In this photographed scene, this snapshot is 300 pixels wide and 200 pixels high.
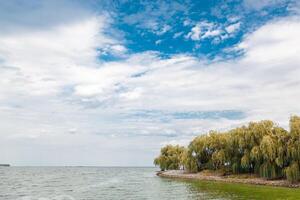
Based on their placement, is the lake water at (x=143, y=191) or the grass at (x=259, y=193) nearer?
the grass at (x=259, y=193)

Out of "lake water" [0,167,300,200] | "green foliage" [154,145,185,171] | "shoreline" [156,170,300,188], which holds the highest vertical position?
"green foliage" [154,145,185,171]

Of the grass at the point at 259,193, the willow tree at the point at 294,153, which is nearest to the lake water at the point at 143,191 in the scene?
the grass at the point at 259,193

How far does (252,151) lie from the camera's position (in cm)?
6234

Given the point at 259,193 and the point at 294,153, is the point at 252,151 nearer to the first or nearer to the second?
the point at 294,153

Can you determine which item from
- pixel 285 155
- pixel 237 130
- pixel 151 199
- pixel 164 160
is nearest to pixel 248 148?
pixel 237 130

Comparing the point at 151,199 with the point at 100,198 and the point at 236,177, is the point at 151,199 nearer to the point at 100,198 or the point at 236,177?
the point at 100,198

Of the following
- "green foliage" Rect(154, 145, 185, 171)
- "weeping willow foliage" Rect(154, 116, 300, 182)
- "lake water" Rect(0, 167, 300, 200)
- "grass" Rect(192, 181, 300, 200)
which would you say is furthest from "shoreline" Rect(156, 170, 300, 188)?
"green foliage" Rect(154, 145, 185, 171)

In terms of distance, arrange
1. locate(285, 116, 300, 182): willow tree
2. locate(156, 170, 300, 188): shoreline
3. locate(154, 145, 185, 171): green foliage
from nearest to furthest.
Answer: locate(285, 116, 300, 182): willow tree < locate(156, 170, 300, 188): shoreline < locate(154, 145, 185, 171): green foliage

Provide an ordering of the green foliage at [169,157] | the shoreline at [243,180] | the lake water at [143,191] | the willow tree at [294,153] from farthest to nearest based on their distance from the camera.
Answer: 1. the green foliage at [169,157]
2. the shoreline at [243,180]
3. the willow tree at [294,153]
4. the lake water at [143,191]

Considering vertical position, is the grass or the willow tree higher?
the willow tree

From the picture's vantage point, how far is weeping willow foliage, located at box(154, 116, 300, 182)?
56.1m

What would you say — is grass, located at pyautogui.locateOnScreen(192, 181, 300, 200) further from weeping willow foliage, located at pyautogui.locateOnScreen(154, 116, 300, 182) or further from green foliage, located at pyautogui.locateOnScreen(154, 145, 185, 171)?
green foliage, located at pyautogui.locateOnScreen(154, 145, 185, 171)

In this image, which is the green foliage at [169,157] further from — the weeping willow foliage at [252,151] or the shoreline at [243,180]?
the shoreline at [243,180]

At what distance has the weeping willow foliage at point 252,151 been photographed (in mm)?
56062
